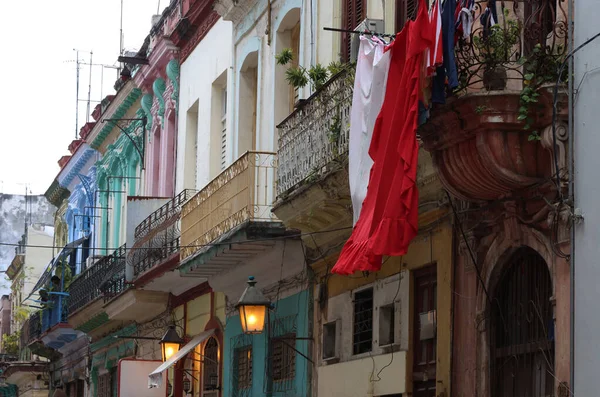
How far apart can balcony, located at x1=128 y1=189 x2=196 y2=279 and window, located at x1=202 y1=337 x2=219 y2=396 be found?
4.57 ft

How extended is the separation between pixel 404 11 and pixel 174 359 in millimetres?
7128

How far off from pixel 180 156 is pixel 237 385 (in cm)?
534

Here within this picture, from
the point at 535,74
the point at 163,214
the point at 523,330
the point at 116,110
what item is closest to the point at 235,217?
the point at 163,214

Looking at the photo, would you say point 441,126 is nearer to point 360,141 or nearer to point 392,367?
point 360,141

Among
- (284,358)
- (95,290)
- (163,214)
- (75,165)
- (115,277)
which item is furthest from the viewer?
(75,165)

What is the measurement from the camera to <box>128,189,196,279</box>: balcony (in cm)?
1955

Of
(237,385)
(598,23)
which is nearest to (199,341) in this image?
(237,385)

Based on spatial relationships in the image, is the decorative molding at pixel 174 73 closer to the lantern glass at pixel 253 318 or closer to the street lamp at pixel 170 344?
the street lamp at pixel 170 344

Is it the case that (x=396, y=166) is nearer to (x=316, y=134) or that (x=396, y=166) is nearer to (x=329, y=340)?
(x=316, y=134)

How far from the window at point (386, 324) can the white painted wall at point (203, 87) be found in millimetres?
5980

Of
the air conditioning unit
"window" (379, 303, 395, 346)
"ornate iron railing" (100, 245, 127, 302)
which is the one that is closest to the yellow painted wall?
"window" (379, 303, 395, 346)

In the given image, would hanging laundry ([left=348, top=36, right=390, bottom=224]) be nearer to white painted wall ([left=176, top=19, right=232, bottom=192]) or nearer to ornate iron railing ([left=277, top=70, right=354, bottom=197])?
ornate iron railing ([left=277, top=70, right=354, bottom=197])

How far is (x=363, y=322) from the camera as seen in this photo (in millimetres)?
13906

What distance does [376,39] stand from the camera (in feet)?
36.9
